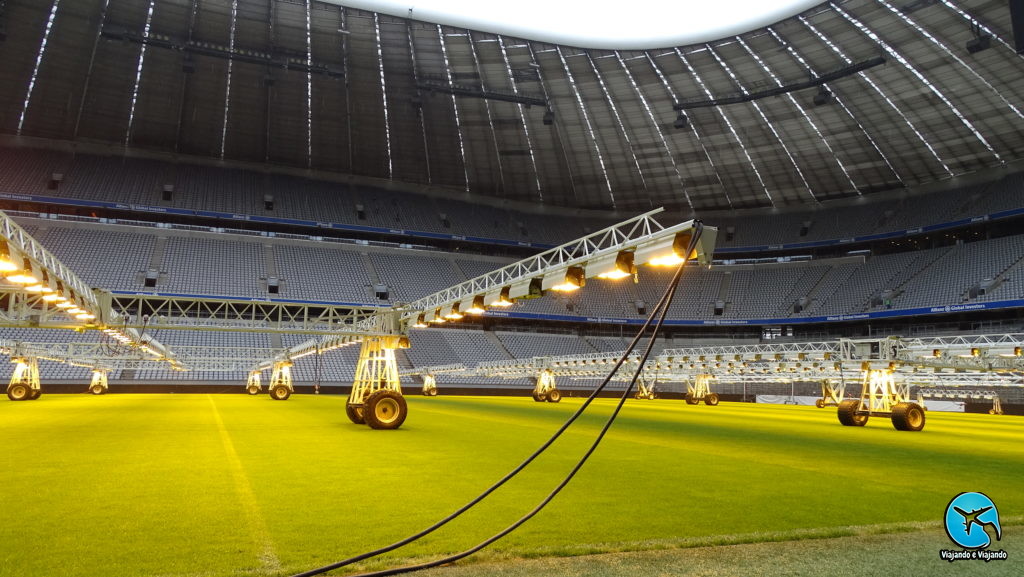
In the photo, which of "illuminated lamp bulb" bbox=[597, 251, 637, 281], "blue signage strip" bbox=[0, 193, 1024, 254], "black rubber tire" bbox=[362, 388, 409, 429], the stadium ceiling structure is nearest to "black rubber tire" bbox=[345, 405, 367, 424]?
"black rubber tire" bbox=[362, 388, 409, 429]

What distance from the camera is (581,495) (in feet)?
29.3

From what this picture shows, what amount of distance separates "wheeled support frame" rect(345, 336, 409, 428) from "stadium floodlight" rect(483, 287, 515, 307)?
414 centimetres

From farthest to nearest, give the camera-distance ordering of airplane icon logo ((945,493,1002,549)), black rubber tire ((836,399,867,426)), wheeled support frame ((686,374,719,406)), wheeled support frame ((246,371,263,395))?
wheeled support frame ((246,371,263,395)), wheeled support frame ((686,374,719,406)), black rubber tire ((836,399,867,426)), airplane icon logo ((945,493,1002,549))

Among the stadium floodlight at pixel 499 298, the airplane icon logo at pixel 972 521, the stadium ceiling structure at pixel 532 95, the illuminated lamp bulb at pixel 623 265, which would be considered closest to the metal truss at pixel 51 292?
the stadium floodlight at pixel 499 298

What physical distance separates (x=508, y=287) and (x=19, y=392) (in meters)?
34.8

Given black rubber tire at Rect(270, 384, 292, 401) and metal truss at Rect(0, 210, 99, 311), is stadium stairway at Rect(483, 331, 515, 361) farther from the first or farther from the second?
metal truss at Rect(0, 210, 99, 311)

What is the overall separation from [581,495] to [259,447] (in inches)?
328

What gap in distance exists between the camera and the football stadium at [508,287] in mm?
7227

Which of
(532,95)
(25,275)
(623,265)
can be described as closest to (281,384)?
(25,275)

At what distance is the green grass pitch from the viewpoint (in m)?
6.05

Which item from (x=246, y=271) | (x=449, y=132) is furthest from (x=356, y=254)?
(x=449, y=132)

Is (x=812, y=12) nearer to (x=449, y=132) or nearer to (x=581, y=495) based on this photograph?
(x=449, y=132)

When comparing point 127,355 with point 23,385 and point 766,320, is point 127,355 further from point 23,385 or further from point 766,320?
point 766,320

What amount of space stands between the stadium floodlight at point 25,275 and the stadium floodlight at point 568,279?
43.9ft
